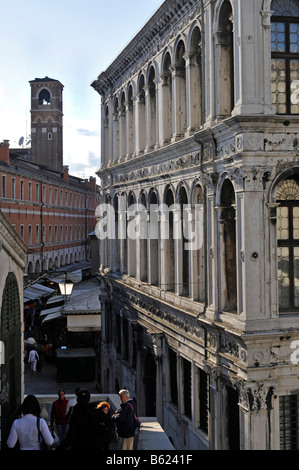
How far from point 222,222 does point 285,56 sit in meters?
3.82

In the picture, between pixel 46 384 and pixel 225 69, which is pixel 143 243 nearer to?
pixel 225 69

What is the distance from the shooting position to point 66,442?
8.12 meters

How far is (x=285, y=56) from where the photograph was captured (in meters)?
12.9

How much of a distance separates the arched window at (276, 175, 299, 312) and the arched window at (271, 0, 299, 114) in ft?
5.46

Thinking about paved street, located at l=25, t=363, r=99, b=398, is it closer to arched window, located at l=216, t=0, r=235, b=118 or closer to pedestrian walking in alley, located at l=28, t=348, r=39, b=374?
pedestrian walking in alley, located at l=28, t=348, r=39, b=374

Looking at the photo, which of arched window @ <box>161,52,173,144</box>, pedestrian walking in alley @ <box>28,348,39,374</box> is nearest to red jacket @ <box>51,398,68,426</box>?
arched window @ <box>161,52,173,144</box>

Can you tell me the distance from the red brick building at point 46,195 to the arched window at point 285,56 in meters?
31.2

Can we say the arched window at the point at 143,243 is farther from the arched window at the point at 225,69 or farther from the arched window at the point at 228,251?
the arched window at the point at 225,69

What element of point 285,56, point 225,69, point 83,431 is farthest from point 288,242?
point 83,431

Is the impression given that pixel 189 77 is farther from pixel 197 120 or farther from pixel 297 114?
pixel 297 114

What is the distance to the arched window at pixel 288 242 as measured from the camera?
13023 millimetres

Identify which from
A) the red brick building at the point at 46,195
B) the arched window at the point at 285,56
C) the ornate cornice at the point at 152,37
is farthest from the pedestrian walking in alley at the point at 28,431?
the red brick building at the point at 46,195

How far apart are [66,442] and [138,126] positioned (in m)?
15.5

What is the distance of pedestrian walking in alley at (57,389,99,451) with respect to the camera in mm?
8078
